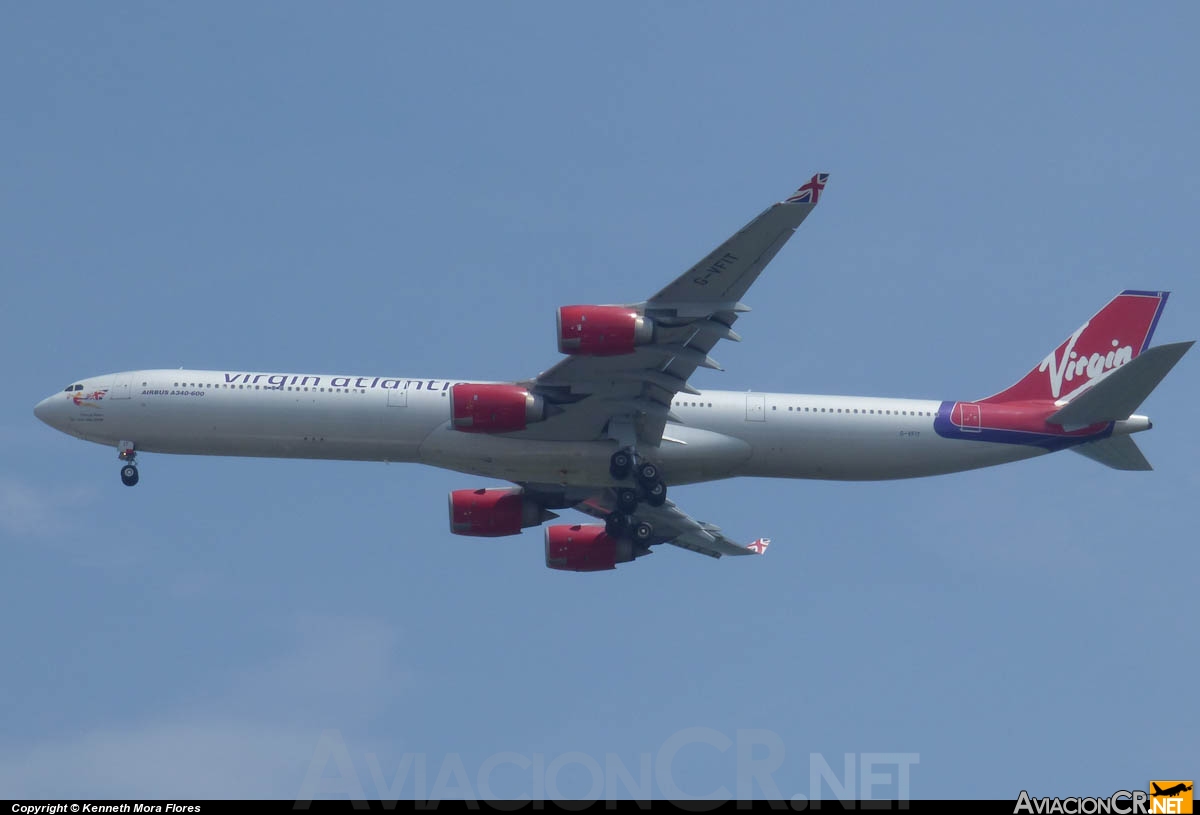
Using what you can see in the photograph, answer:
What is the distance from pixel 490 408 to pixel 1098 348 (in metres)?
22.1

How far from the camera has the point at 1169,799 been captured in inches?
1432

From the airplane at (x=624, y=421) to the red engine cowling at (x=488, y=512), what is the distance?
3789mm

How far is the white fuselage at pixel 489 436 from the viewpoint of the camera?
53.7 meters

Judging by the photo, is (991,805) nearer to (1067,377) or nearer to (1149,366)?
(1149,366)

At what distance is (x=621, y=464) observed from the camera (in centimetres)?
5347

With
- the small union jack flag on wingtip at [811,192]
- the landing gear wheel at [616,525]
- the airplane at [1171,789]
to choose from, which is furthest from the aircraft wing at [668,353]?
the airplane at [1171,789]

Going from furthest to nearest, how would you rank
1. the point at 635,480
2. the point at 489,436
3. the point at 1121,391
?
the point at 635,480
the point at 489,436
the point at 1121,391

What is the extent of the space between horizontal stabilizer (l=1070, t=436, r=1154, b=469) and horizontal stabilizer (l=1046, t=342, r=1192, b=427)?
92 centimetres

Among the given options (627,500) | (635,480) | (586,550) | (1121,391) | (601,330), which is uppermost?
(1121,391)

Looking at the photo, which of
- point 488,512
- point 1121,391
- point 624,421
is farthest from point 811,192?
point 488,512

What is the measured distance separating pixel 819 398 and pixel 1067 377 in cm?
923

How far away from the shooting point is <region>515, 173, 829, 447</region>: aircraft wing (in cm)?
4647

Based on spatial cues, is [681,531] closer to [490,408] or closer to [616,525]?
[616,525]

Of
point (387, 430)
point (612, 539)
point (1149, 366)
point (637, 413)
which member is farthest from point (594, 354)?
point (1149, 366)
